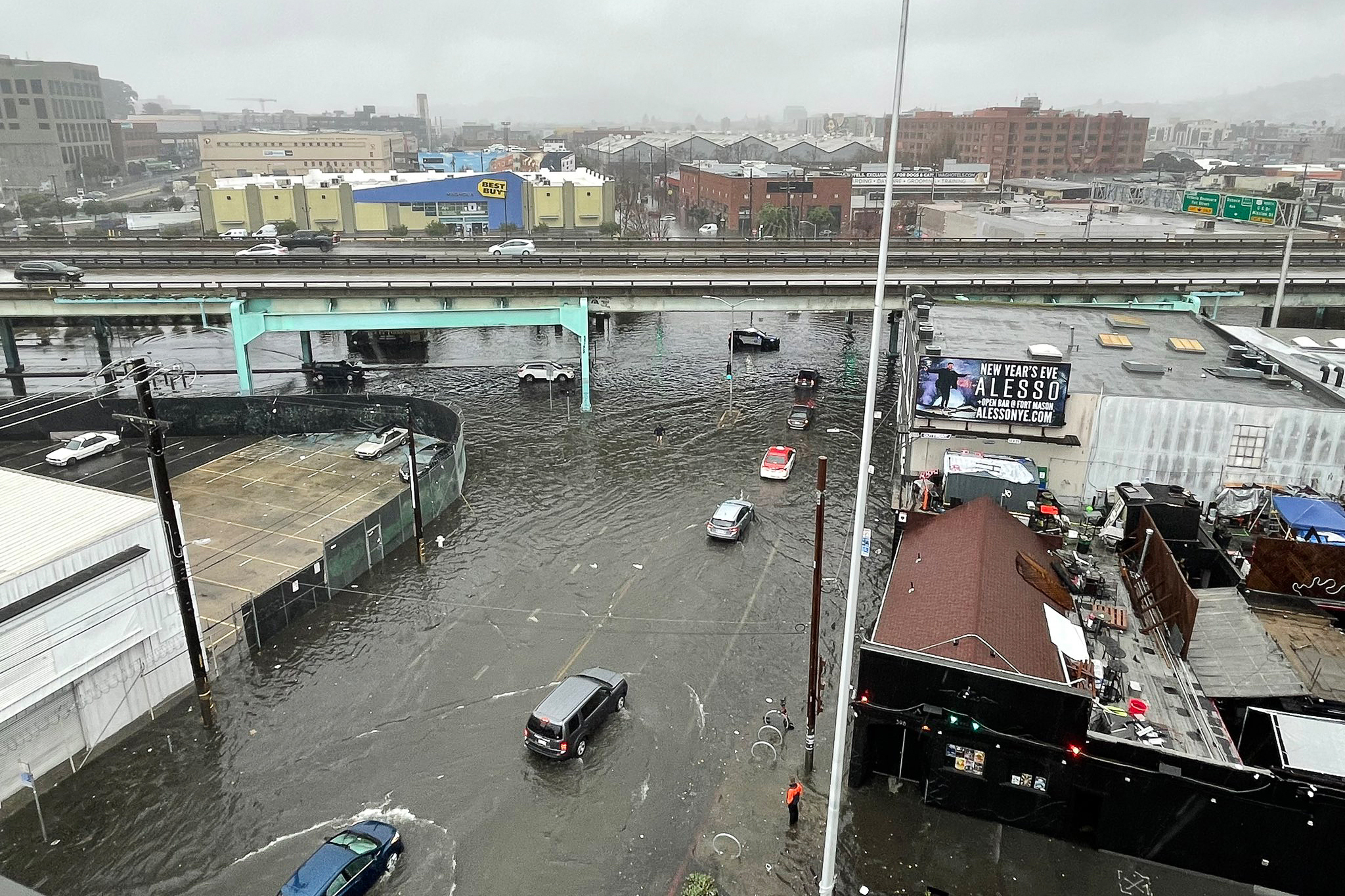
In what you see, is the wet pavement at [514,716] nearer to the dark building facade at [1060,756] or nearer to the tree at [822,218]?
the dark building facade at [1060,756]

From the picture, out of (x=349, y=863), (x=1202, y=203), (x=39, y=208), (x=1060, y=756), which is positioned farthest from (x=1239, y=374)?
(x=39, y=208)

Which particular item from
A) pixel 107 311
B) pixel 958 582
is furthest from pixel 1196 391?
pixel 107 311

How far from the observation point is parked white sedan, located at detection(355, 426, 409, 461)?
36.4 m

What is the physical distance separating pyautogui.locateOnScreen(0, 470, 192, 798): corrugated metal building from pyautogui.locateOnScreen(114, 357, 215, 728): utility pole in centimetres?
73

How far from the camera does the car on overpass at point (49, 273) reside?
45781mm

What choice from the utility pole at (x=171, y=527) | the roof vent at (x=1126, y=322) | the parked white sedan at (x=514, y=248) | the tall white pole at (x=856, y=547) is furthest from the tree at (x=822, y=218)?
the tall white pole at (x=856, y=547)

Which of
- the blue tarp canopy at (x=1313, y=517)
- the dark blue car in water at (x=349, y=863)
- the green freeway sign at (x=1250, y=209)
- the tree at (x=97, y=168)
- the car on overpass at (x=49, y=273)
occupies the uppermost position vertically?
the tree at (x=97, y=168)

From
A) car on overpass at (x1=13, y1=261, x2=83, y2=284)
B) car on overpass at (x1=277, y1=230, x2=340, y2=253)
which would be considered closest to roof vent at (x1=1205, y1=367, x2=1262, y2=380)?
car on overpass at (x1=13, y1=261, x2=83, y2=284)

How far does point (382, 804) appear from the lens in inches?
667

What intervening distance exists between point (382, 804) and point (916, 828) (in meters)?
10.7

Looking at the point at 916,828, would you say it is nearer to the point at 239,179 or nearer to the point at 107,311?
the point at 107,311

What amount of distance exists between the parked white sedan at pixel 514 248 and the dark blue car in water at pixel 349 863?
4896 cm

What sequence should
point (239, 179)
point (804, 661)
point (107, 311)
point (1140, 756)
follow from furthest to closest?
Answer: point (239, 179) < point (107, 311) < point (804, 661) < point (1140, 756)

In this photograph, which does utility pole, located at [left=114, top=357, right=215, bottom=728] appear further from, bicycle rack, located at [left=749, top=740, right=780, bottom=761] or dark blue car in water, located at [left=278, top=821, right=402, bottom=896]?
bicycle rack, located at [left=749, top=740, right=780, bottom=761]
